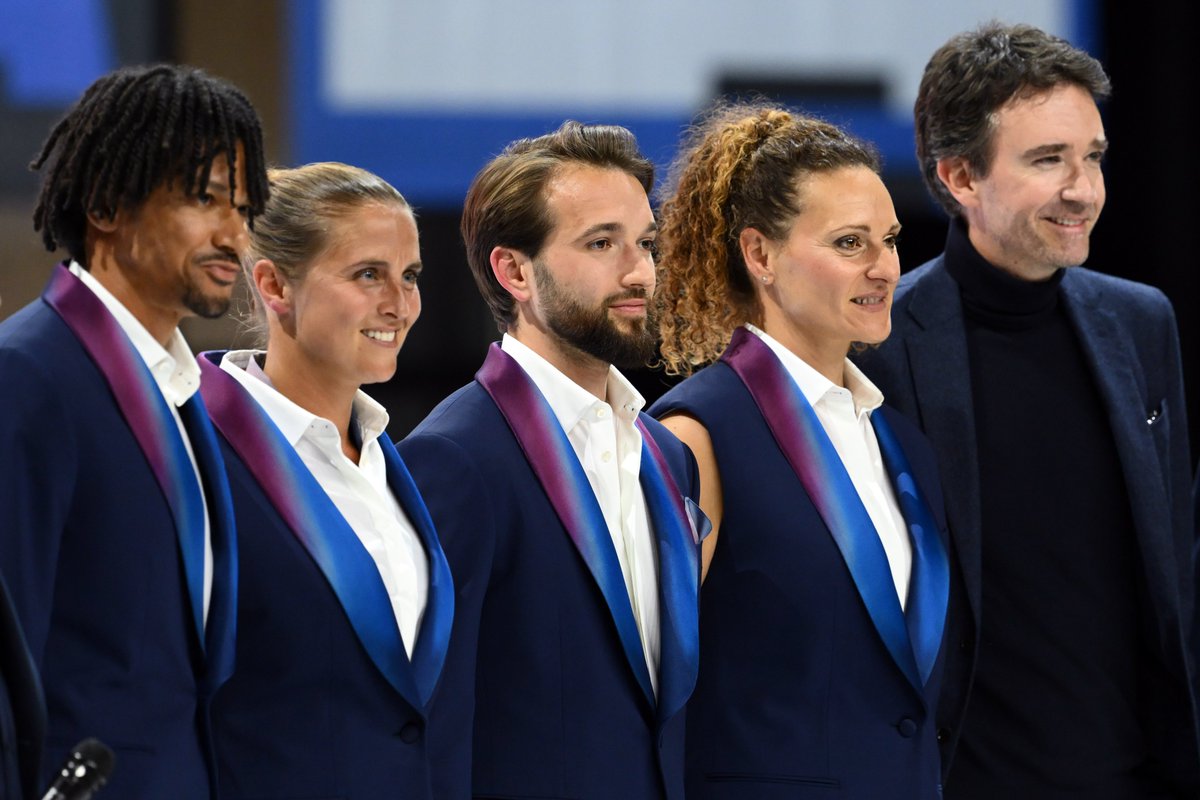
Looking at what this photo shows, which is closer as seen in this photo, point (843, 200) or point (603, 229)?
point (603, 229)

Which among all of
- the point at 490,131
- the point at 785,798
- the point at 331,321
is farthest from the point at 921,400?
the point at 490,131

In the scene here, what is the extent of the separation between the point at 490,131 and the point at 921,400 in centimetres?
267

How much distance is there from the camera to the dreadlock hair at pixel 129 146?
2182 mm

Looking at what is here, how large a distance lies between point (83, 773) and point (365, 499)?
760 millimetres

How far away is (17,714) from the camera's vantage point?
1915 mm

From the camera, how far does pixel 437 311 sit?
595cm

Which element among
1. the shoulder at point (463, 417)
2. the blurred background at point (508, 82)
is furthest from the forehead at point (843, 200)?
the blurred background at point (508, 82)

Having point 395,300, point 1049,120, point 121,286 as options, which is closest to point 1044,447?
point 1049,120

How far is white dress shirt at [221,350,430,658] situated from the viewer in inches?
96.3

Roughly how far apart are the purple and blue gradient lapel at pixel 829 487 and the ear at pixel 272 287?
0.78 metres

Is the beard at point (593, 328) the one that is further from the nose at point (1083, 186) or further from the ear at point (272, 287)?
the nose at point (1083, 186)

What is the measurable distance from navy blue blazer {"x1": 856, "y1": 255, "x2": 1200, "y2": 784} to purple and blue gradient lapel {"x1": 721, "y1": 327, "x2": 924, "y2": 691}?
300mm

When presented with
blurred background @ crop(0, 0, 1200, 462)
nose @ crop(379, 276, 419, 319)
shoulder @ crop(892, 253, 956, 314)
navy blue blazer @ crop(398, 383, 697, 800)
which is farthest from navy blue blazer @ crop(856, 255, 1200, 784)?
blurred background @ crop(0, 0, 1200, 462)

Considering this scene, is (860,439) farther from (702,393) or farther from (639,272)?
(639,272)
